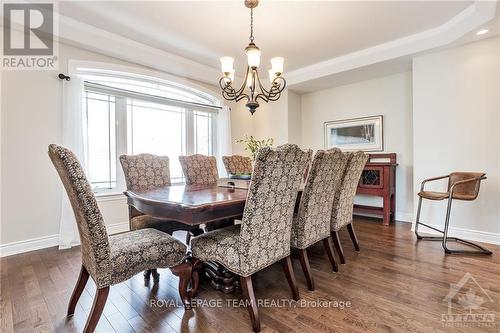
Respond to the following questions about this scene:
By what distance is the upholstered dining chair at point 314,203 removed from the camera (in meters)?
1.80

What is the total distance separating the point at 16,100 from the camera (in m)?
2.68

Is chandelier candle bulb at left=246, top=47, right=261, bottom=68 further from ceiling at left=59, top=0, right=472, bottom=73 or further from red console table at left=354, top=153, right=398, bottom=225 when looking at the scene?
red console table at left=354, top=153, right=398, bottom=225

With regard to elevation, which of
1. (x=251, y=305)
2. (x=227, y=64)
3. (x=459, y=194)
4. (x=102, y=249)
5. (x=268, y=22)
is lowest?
(x=251, y=305)

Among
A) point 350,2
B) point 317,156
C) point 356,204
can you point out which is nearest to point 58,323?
point 317,156

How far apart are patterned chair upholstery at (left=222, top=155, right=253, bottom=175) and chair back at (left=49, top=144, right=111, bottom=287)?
2.16 meters

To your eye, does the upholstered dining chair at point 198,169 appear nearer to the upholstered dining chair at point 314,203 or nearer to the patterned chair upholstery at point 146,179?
the patterned chair upholstery at point 146,179

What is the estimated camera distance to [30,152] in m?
2.77

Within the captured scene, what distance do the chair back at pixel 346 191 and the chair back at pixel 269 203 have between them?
0.90 meters

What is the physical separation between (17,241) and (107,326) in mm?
2060

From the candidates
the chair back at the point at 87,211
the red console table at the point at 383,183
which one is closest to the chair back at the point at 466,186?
the red console table at the point at 383,183

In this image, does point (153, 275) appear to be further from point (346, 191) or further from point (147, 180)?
point (346, 191)

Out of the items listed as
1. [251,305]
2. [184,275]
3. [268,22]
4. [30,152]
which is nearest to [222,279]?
[184,275]

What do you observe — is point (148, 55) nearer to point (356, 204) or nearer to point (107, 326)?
point (107, 326)

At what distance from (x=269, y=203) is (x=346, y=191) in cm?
130
